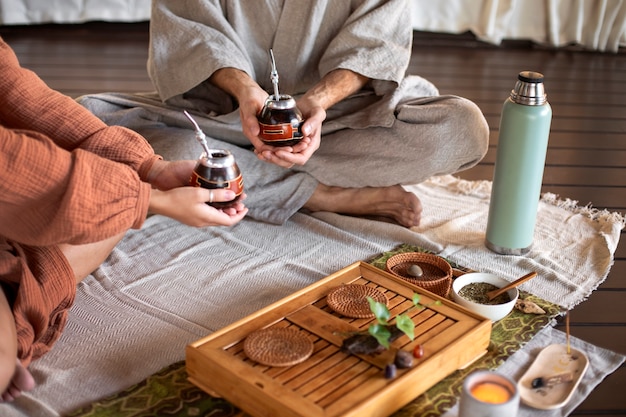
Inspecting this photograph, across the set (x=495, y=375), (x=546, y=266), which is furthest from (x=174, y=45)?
(x=495, y=375)

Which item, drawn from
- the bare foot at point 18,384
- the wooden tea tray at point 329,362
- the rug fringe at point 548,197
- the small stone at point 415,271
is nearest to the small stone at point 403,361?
the wooden tea tray at point 329,362

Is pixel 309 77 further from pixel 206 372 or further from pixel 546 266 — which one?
pixel 206 372

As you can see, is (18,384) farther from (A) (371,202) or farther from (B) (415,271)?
(A) (371,202)

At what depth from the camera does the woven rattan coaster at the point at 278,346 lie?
142 centimetres

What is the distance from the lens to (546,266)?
2039 millimetres

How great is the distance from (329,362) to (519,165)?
82 cm

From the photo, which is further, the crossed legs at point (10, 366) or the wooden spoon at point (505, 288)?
the wooden spoon at point (505, 288)

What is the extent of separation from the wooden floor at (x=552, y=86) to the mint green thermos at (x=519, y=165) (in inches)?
10.2

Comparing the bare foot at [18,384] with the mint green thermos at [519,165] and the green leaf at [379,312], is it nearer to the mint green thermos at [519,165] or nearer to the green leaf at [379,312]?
the green leaf at [379,312]

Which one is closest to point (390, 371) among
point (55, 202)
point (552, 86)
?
point (55, 202)

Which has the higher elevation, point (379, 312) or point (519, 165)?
point (519, 165)

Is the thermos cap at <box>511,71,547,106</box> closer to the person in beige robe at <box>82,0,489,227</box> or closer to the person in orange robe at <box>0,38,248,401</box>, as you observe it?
the person in beige robe at <box>82,0,489,227</box>

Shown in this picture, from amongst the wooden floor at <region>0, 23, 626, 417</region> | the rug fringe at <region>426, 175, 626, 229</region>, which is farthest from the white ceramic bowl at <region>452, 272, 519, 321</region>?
the rug fringe at <region>426, 175, 626, 229</region>

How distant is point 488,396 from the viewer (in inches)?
51.2
